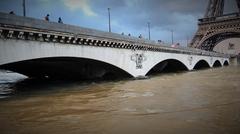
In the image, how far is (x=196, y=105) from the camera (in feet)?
31.5

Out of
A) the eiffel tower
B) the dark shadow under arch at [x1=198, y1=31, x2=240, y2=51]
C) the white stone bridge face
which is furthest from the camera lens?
the dark shadow under arch at [x1=198, y1=31, x2=240, y2=51]

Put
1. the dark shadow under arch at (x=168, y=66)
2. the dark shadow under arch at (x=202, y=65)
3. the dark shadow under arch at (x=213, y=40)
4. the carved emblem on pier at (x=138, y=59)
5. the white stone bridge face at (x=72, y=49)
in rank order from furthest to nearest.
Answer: the dark shadow under arch at (x=213, y=40), the dark shadow under arch at (x=202, y=65), the dark shadow under arch at (x=168, y=66), the carved emblem on pier at (x=138, y=59), the white stone bridge face at (x=72, y=49)

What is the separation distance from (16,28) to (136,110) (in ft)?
26.4

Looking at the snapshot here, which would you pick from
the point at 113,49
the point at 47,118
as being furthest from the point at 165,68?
the point at 47,118

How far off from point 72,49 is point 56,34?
1858mm

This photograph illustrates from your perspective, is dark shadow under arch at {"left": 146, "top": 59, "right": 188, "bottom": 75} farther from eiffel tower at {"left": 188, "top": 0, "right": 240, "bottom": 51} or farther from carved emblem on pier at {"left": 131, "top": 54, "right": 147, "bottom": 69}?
eiffel tower at {"left": 188, "top": 0, "right": 240, "bottom": 51}

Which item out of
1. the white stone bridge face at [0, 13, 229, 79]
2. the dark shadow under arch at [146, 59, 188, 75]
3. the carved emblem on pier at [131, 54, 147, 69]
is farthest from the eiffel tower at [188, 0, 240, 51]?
the carved emblem on pier at [131, 54, 147, 69]

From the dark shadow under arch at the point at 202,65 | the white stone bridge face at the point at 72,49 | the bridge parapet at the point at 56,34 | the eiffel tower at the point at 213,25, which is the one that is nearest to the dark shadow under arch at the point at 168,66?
the white stone bridge face at the point at 72,49

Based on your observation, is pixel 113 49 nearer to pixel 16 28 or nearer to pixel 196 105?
pixel 16 28

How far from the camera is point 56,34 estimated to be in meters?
15.1

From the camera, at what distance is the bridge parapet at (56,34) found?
41.3 feet

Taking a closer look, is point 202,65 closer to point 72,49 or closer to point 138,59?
point 138,59

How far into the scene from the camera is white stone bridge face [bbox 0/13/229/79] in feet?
42.4

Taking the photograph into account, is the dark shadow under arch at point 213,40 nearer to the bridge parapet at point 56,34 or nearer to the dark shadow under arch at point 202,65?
the dark shadow under arch at point 202,65
